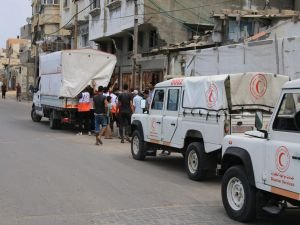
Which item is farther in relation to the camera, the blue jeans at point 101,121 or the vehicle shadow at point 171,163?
the blue jeans at point 101,121

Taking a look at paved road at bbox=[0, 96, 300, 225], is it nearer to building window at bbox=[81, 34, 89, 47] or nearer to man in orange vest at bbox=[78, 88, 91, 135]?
man in orange vest at bbox=[78, 88, 91, 135]

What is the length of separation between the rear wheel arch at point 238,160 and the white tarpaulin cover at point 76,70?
13.6 m

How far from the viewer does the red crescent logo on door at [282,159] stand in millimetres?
6273

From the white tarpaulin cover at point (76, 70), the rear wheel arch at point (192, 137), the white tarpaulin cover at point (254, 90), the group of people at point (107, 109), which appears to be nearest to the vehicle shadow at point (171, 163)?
the rear wheel arch at point (192, 137)

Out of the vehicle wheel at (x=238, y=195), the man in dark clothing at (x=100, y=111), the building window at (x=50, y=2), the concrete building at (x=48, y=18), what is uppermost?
the building window at (x=50, y=2)

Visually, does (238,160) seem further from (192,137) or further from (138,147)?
(138,147)

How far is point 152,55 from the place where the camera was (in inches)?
1143

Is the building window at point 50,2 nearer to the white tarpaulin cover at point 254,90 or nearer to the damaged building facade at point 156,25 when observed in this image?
the damaged building facade at point 156,25

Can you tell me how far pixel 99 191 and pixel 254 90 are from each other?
136 inches

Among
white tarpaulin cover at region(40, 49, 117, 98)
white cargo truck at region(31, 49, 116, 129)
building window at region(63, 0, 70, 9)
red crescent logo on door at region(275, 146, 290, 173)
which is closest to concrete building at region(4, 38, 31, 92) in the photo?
building window at region(63, 0, 70, 9)

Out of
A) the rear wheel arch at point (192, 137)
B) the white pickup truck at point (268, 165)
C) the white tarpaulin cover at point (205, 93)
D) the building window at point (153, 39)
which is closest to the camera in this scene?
the white pickup truck at point (268, 165)

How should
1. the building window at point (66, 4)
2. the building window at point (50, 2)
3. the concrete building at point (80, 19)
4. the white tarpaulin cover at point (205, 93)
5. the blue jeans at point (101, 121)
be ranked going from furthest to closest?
the building window at point (50, 2) → the building window at point (66, 4) → the concrete building at point (80, 19) → the blue jeans at point (101, 121) → the white tarpaulin cover at point (205, 93)

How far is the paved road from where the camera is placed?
284 inches

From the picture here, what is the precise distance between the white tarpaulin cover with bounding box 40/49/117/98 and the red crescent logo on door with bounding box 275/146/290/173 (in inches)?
588
